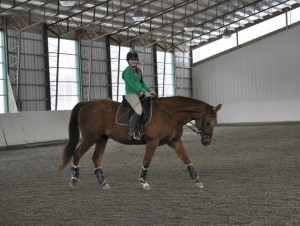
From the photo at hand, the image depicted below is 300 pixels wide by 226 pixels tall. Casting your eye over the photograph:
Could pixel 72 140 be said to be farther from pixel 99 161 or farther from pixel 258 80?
pixel 258 80

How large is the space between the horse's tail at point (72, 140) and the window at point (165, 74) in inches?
1275

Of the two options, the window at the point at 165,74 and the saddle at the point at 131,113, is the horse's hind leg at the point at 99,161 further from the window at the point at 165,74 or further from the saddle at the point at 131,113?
the window at the point at 165,74

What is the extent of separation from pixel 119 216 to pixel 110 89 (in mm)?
30038

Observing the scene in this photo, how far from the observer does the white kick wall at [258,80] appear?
4028 centimetres

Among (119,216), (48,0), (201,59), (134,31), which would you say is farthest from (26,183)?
(201,59)

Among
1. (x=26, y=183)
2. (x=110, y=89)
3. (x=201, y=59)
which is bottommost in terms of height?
(x=26, y=183)

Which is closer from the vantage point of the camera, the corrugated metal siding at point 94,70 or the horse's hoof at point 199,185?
the horse's hoof at point 199,185

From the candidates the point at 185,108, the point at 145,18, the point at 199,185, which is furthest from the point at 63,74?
the point at 199,185

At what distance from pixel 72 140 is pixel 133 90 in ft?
5.46

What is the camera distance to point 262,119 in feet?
135

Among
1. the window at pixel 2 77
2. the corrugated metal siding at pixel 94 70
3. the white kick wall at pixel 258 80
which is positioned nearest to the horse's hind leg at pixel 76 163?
the window at pixel 2 77

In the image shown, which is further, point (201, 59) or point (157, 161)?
point (201, 59)

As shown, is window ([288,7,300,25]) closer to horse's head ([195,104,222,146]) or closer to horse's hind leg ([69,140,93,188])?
horse's head ([195,104,222,146])

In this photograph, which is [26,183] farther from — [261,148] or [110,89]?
[110,89]
